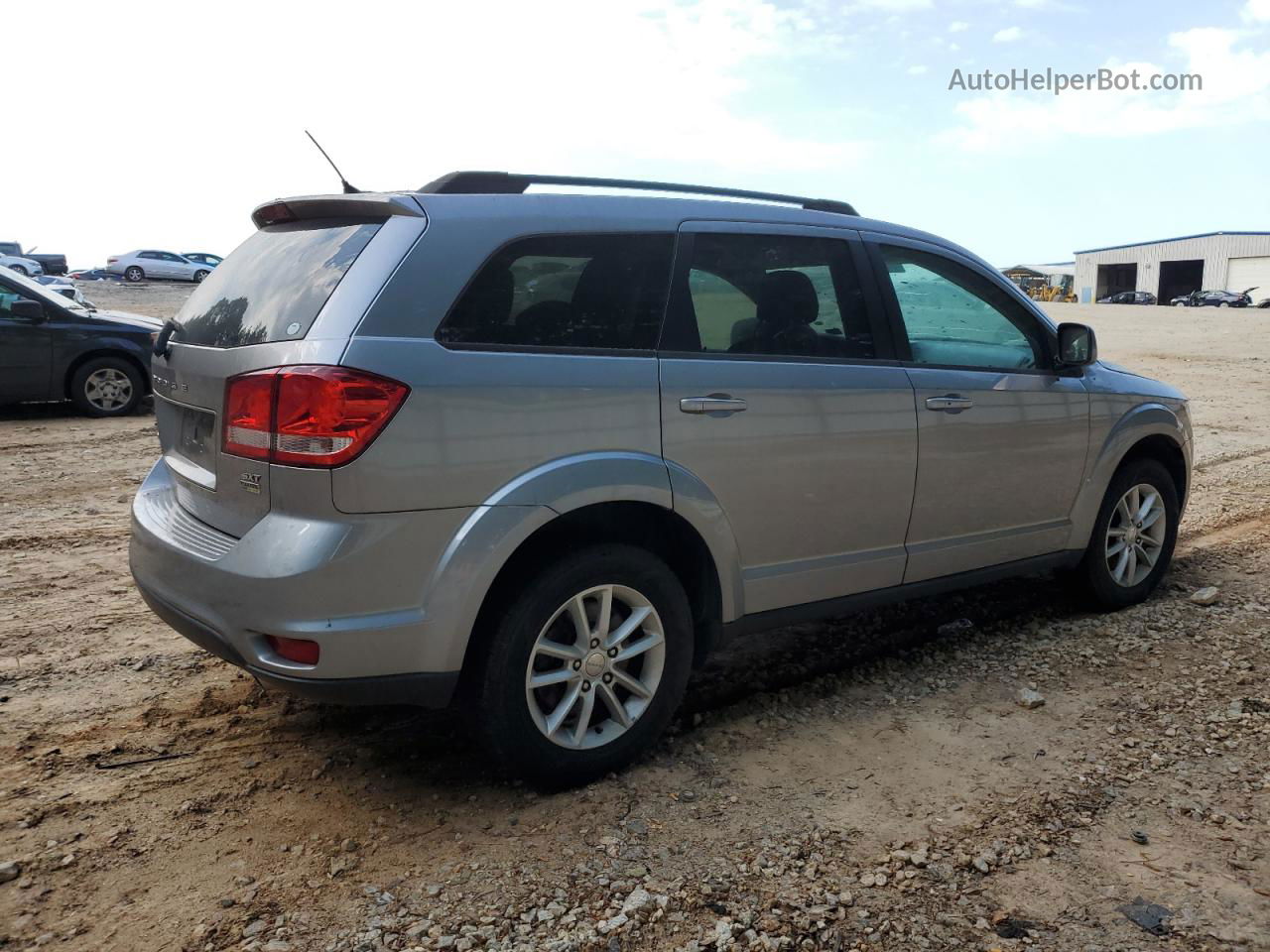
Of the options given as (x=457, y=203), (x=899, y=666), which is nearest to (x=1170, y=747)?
(x=899, y=666)

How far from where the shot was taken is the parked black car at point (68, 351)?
1028cm

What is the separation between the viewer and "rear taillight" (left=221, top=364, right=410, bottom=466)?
9.27ft

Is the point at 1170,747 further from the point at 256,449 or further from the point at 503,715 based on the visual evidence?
the point at 256,449

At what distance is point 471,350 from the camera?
9.98 feet

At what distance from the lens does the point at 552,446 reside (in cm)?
314

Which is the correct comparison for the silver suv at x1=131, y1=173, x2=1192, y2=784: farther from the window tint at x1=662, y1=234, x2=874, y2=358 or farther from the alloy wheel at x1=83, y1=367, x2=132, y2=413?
the alloy wheel at x1=83, y1=367, x2=132, y2=413

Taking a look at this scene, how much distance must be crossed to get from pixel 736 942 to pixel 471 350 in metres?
1.74

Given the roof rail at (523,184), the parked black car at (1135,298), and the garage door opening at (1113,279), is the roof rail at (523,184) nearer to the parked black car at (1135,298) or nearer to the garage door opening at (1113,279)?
the parked black car at (1135,298)

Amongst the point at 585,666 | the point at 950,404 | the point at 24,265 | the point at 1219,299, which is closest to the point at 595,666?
the point at 585,666

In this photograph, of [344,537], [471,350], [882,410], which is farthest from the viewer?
[882,410]

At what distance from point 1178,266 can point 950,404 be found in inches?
3151

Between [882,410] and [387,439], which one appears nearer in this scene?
[387,439]

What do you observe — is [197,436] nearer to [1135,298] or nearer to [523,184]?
[523,184]

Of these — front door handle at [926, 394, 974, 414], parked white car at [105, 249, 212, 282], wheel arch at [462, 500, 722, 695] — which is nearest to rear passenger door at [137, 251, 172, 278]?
parked white car at [105, 249, 212, 282]
